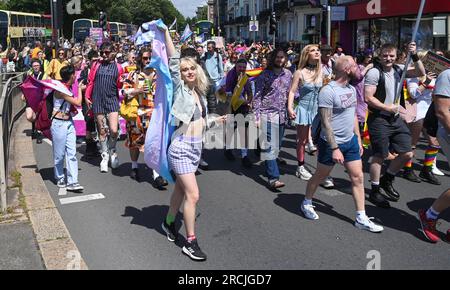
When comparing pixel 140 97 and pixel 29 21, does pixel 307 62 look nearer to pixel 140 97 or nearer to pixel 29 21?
pixel 140 97

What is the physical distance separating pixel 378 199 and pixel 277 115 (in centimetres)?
164

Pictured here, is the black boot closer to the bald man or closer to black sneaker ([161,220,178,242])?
the bald man

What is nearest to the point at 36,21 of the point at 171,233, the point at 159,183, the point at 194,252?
the point at 159,183

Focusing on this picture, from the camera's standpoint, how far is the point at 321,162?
4832mm

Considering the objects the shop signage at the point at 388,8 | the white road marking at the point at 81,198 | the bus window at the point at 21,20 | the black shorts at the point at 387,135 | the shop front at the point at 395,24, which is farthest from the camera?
the bus window at the point at 21,20

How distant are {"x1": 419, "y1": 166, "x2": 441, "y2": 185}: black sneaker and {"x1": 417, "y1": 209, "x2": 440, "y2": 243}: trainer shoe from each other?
79.9 inches

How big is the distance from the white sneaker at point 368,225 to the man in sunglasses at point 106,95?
396 cm

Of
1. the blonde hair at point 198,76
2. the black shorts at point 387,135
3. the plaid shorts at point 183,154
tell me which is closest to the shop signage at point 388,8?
the black shorts at point 387,135

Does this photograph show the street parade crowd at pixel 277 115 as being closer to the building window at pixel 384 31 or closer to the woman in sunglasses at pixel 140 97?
the woman in sunglasses at pixel 140 97

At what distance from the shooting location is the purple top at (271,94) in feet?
20.6

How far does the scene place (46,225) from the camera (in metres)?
4.85

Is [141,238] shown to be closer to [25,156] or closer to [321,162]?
[321,162]

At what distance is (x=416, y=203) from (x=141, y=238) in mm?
3098

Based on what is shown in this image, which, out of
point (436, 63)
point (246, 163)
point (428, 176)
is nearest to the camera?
point (436, 63)
